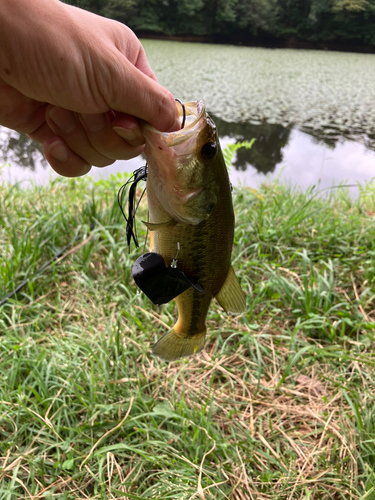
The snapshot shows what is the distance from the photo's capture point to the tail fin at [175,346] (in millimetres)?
1411

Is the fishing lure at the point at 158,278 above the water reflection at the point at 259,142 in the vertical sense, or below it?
above

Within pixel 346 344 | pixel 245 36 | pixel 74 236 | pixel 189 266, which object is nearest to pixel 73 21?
pixel 189 266

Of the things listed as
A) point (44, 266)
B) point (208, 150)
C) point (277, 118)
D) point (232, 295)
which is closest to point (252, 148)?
point (277, 118)

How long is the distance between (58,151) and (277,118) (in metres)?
9.37

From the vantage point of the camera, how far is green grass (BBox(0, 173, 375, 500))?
1.66m

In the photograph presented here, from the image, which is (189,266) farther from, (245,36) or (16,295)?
(245,36)

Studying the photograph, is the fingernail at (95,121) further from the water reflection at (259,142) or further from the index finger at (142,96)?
the water reflection at (259,142)

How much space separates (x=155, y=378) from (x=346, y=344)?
1.40 meters

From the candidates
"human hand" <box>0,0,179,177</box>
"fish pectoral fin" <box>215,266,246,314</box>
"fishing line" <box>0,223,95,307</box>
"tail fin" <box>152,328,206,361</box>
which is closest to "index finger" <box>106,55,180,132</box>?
"human hand" <box>0,0,179,177</box>

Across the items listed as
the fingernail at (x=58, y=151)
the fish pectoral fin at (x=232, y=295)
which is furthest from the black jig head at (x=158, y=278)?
the fingernail at (x=58, y=151)

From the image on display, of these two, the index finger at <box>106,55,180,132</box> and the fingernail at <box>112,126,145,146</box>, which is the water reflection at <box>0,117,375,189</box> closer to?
the fingernail at <box>112,126,145,146</box>

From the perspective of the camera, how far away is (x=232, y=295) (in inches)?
56.8

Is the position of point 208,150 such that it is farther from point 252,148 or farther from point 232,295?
point 252,148

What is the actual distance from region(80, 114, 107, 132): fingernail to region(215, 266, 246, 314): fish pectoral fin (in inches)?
37.3
